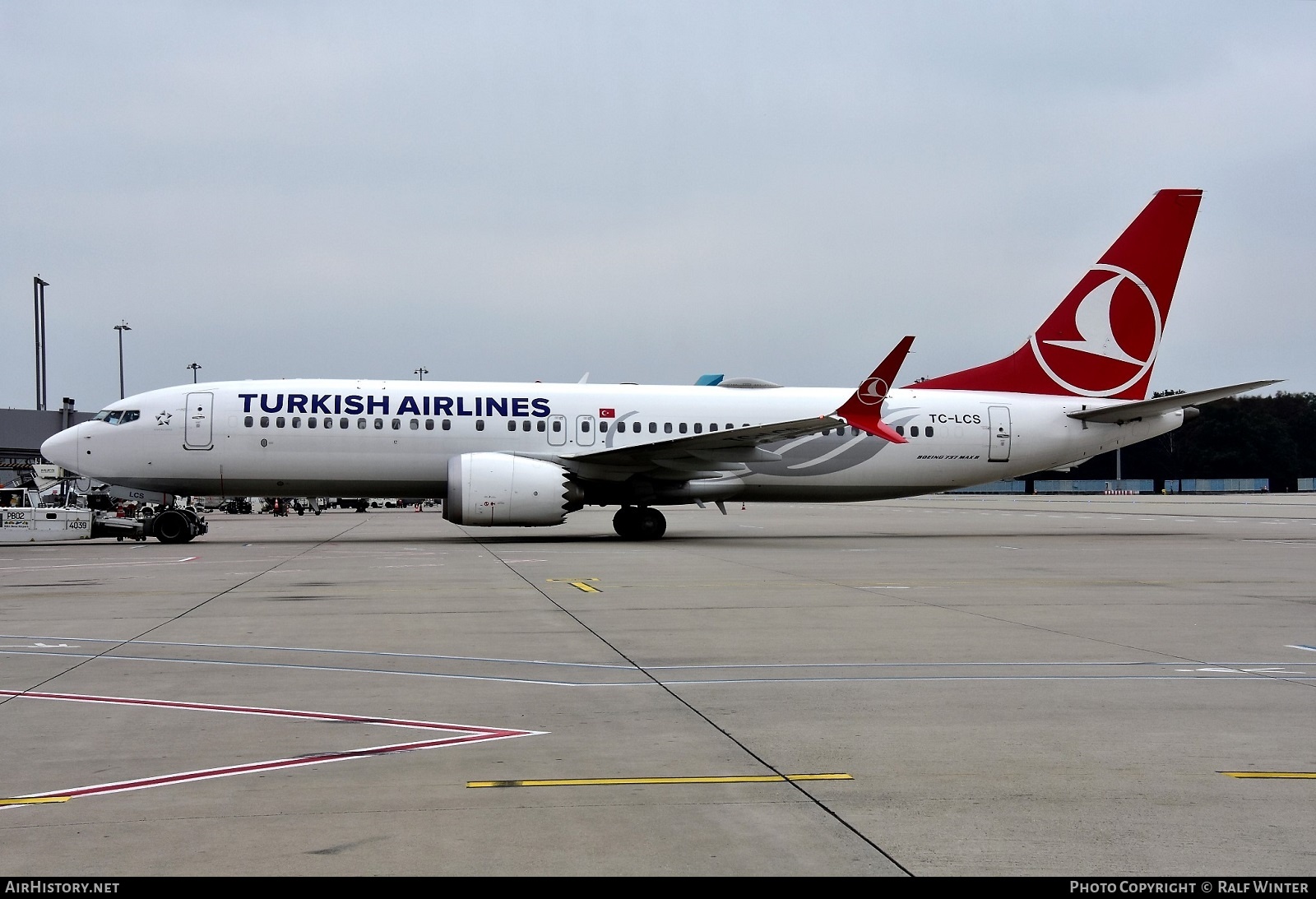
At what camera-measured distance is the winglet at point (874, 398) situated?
77.3ft

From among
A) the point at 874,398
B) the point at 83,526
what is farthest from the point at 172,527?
the point at 874,398

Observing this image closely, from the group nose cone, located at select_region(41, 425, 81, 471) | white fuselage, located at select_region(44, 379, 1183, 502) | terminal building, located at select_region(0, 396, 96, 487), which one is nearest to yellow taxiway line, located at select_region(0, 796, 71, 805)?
white fuselage, located at select_region(44, 379, 1183, 502)

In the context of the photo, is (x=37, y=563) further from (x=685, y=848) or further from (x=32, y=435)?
(x=32, y=435)

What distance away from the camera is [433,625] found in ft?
35.9

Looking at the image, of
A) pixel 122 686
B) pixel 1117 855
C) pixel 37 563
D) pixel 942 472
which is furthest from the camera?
pixel 942 472

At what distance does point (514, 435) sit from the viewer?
26000mm

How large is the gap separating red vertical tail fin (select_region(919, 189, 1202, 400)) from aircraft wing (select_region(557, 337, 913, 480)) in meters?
4.98

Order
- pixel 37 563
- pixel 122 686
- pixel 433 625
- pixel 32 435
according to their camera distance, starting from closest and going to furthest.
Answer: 1. pixel 122 686
2. pixel 433 625
3. pixel 37 563
4. pixel 32 435

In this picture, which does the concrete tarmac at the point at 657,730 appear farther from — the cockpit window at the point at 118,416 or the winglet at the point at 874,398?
the cockpit window at the point at 118,416

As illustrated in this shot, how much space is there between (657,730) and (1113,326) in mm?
25795

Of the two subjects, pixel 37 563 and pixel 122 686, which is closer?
pixel 122 686

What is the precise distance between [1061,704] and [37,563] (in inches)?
724

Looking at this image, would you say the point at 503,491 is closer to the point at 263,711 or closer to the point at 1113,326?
the point at 1113,326
